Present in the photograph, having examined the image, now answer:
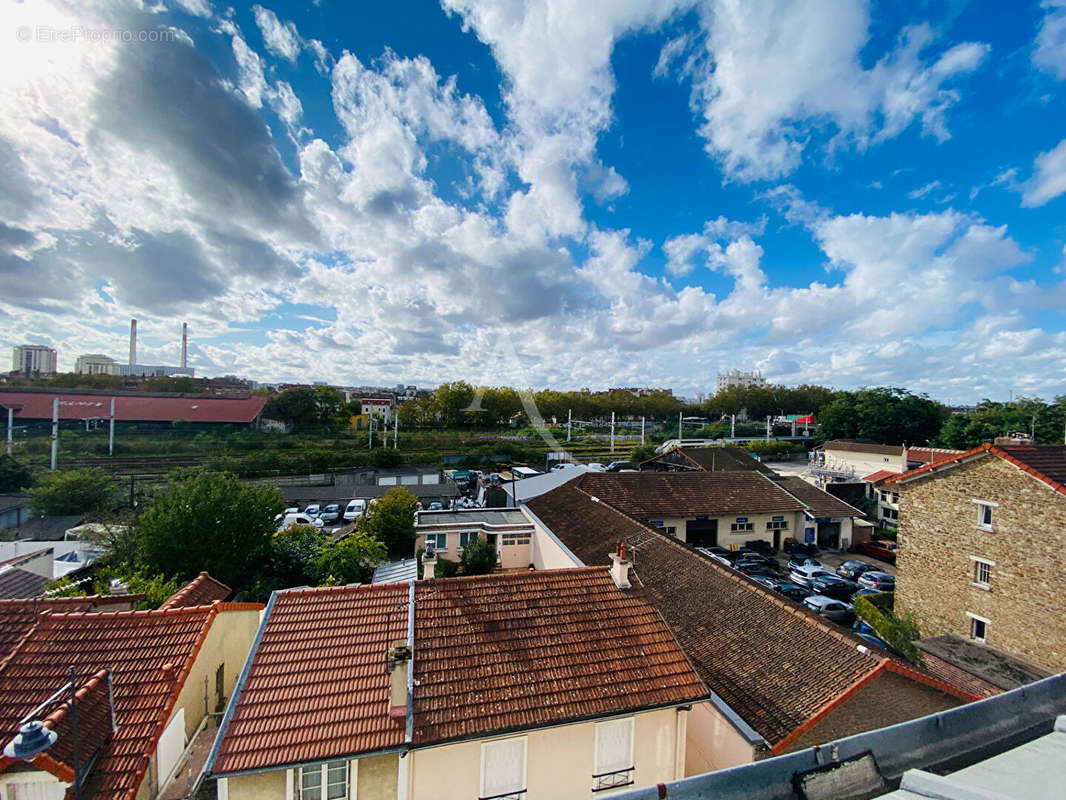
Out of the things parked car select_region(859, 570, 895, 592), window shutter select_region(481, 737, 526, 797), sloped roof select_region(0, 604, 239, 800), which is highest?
sloped roof select_region(0, 604, 239, 800)

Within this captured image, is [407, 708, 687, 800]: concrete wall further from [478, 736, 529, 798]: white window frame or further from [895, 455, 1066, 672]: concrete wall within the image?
[895, 455, 1066, 672]: concrete wall

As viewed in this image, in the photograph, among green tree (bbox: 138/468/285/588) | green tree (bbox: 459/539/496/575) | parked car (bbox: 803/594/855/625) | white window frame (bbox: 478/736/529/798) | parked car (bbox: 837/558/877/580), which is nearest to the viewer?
white window frame (bbox: 478/736/529/798)

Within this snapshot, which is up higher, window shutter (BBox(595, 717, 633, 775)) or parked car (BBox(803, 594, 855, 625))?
window shutter (BBox(595, 717, 633, 775))

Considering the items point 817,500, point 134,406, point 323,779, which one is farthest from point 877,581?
point 134,406

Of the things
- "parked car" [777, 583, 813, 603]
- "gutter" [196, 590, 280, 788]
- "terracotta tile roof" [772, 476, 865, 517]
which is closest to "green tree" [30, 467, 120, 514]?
"gutter" [196, 590, 280, 788]

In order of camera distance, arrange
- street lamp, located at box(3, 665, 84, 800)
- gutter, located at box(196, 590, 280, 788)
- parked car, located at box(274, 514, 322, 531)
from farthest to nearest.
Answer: parked car, located at box(274, 514, 322, 531) → gutter, located at box(196, 590, 280, 788) → street lamp, located at box(3, 665, 84, 800)

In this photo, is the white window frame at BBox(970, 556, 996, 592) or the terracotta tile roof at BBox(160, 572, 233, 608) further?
the white window frame at BBox(970, 556, 996, 592)

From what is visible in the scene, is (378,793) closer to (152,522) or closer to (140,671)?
(140,671)

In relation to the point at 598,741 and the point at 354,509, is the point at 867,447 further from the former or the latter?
the point at 598,741
